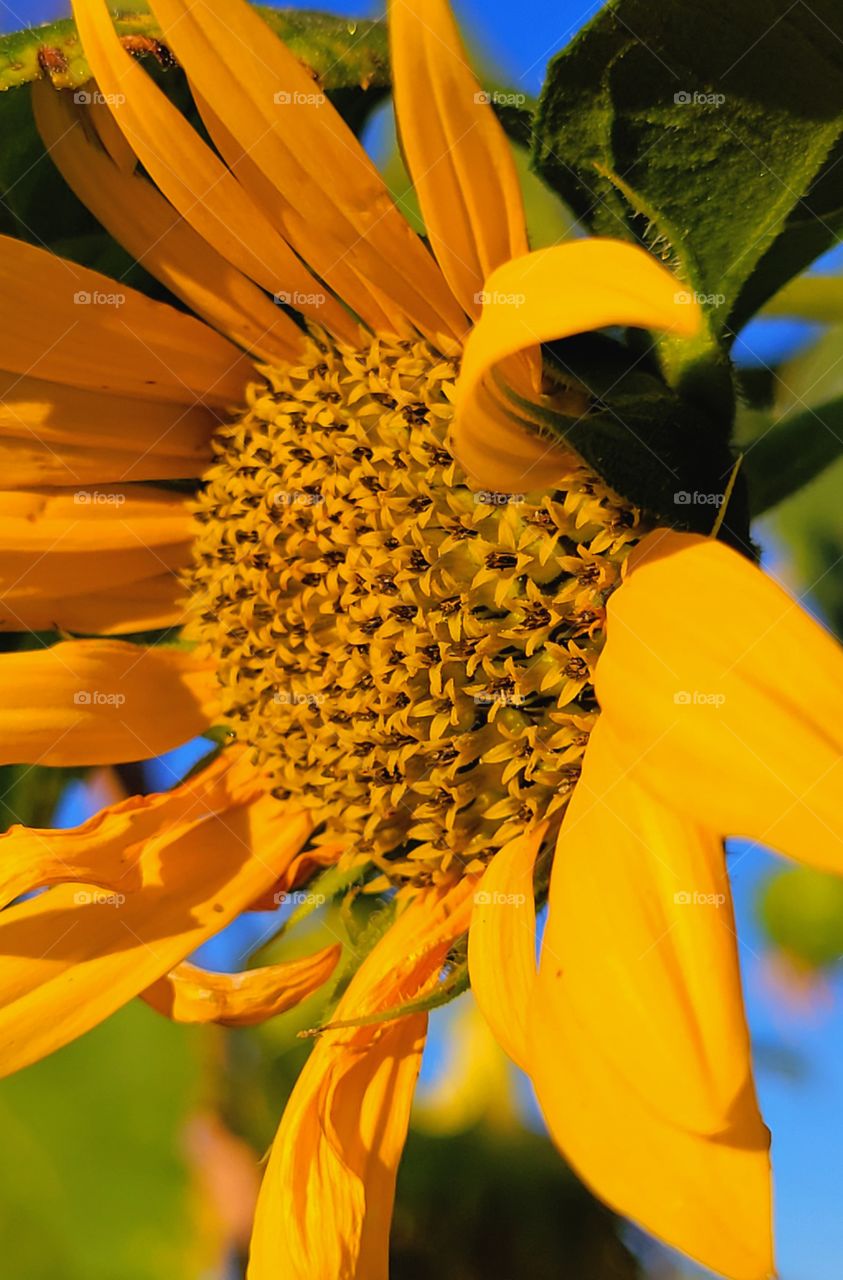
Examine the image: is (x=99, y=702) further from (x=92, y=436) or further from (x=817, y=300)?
(x=817, y=300)

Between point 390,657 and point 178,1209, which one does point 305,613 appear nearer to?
point 390,657

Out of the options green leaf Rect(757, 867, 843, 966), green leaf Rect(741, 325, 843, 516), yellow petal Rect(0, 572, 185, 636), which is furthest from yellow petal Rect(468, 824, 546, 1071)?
green leaf Rect(757, 867, 843, 966)

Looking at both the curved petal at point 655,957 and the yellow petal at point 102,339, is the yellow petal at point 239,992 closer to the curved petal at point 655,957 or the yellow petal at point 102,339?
the curved petal at point 655,957

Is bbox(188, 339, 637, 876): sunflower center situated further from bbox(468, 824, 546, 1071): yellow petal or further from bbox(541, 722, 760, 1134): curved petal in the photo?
bbox(541, 722, 760, 1134): curved petal

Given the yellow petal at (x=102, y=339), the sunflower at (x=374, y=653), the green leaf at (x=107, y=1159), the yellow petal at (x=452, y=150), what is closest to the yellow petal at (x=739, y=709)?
the sunflower at (x=374, y=653)

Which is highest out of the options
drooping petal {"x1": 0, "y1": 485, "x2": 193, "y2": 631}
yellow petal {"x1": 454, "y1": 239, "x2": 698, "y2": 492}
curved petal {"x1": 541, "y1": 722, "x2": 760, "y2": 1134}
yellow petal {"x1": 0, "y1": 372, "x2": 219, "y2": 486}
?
yellow petal {"x1": 0, "y1": 372, "x2": 219, "y2": 486}

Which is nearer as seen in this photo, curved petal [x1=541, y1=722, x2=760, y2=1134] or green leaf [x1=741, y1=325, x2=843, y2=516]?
curved petal [x1=541, y1=722, x2=760, y2=1134]

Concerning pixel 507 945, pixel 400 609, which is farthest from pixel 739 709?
→ pixel 400 609
